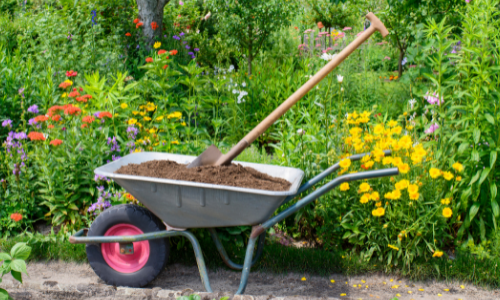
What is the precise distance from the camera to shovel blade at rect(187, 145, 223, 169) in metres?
2.21

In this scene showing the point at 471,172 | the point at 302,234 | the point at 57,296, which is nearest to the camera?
the point at 57,296

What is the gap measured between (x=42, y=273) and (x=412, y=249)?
2.12 metres

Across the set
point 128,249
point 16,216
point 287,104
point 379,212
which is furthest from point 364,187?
point 16,216

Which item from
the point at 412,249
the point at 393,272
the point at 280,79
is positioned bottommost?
the point at 393,272

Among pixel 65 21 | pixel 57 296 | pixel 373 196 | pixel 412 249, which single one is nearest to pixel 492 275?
pixel 412 249

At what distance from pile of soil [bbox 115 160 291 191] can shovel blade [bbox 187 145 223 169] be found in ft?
0.21

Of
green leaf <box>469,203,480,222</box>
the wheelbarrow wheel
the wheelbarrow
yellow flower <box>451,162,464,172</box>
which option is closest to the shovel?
the wheelbarrow

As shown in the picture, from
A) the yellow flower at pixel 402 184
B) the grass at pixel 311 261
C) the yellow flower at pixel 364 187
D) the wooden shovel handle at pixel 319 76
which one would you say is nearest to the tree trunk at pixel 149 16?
the grass at pixel 311 261

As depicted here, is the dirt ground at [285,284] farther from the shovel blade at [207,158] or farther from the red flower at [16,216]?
the shovel blade at [207,158]

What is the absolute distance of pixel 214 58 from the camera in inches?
238

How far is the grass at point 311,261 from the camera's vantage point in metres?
2.33

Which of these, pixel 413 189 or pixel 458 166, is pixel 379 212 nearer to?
pixel 413 189

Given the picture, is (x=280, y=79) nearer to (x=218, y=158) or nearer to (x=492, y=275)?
(x=218, y=158)

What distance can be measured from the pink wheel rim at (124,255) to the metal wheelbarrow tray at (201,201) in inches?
10.4
